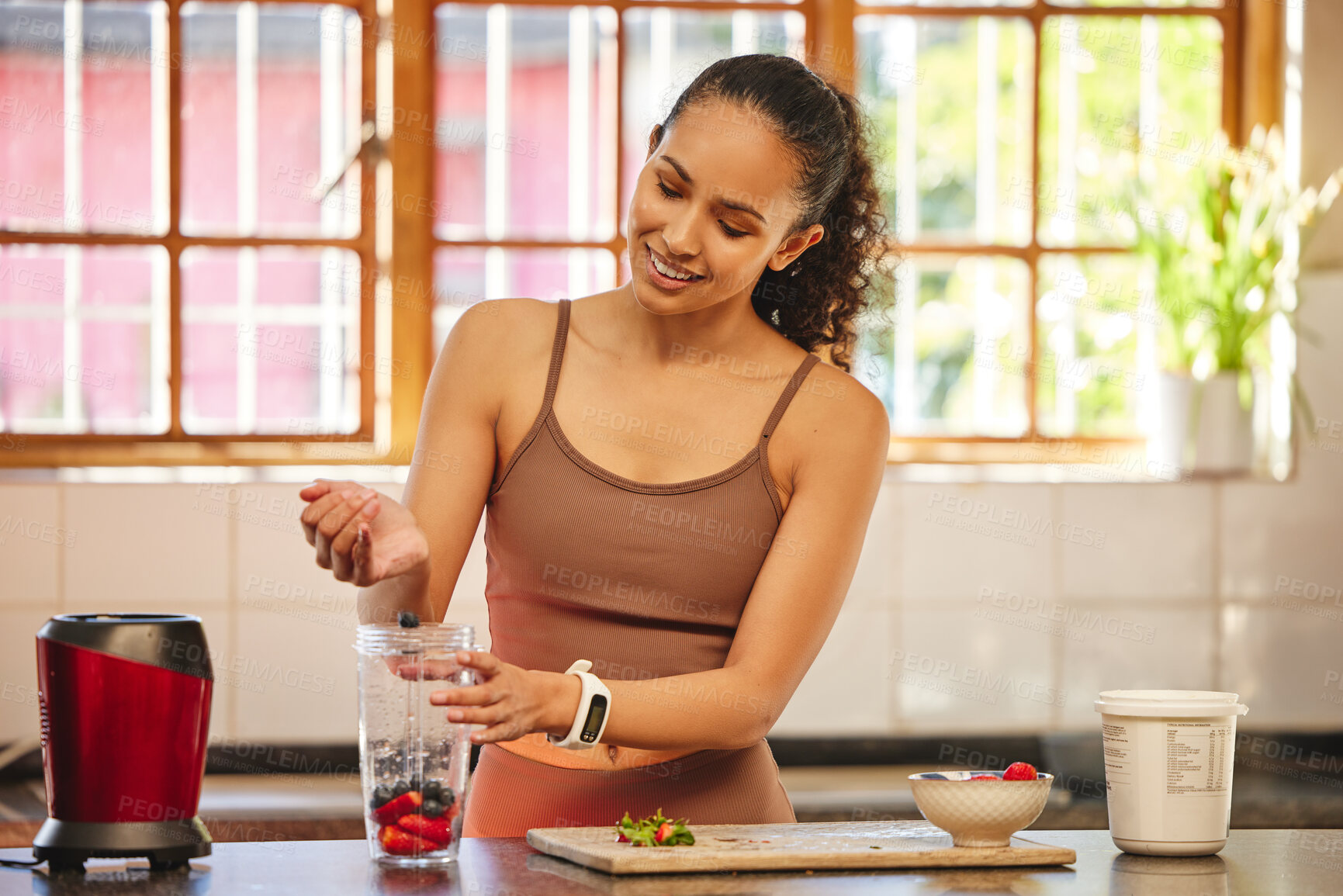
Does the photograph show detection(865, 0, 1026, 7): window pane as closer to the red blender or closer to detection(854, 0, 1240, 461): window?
detection(854, 0, 1240, 461): window

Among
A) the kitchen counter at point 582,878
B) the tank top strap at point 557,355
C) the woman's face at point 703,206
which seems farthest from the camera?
the tank top strap at point 557,355

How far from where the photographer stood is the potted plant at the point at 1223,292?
2.85m

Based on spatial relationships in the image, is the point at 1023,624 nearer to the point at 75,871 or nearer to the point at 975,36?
the point at 975,36

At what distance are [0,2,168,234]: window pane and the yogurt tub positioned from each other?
2360 millimetres

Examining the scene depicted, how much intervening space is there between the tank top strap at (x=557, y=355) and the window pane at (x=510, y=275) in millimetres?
1470

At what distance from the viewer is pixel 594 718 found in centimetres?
115

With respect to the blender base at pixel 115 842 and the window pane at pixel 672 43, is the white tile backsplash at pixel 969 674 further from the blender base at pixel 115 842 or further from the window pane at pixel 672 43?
the blender base at pixel 115 842

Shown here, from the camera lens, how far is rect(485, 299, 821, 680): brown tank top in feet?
4.53

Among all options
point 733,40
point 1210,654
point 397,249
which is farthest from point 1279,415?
point 397,249

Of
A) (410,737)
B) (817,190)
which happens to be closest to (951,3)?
(817,190)

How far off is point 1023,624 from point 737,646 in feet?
5.04

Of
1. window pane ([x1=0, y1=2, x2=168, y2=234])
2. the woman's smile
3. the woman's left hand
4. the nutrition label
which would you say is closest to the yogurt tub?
the nutrition label

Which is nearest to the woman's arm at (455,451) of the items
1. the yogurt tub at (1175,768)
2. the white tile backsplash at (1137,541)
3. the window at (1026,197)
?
the yogurt tub at (1175,768)

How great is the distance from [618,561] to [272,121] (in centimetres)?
189
